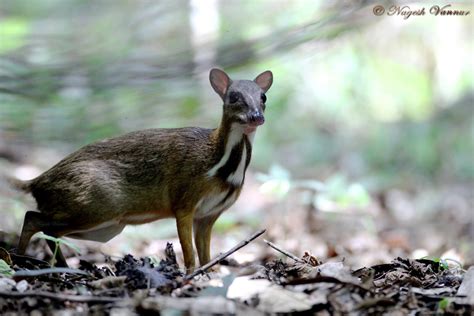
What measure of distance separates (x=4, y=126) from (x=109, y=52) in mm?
1825

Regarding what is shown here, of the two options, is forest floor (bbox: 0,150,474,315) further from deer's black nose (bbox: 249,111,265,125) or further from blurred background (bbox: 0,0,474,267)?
deer's black nose (bbox: 249,111,265,125)

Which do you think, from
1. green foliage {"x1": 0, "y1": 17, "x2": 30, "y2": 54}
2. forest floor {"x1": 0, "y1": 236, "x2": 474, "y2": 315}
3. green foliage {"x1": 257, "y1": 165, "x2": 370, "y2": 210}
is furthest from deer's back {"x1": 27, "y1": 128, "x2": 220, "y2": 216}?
green foliage {"x1": 0, "y1": 17, "x2": 30, "y2": 54}

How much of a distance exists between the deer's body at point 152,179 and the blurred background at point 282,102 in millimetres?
877

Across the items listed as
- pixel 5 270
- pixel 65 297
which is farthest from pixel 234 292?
pixel 5 270

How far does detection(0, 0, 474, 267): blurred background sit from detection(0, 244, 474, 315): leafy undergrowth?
2455 mm

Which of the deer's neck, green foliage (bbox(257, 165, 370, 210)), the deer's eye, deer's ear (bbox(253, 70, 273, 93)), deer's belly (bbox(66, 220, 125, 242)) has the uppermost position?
green foliage (bbox(257, 165, 370, 210))

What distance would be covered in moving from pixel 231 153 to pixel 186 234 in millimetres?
821

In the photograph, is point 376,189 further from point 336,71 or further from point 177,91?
point 177,91

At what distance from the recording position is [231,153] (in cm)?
661

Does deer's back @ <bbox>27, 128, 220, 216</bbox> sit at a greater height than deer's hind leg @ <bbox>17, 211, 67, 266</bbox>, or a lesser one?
greater

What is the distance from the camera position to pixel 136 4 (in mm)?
11875

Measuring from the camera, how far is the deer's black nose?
20.3ft

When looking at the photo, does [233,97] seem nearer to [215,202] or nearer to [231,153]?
[231,153]

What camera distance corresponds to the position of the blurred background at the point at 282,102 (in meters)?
8.88
